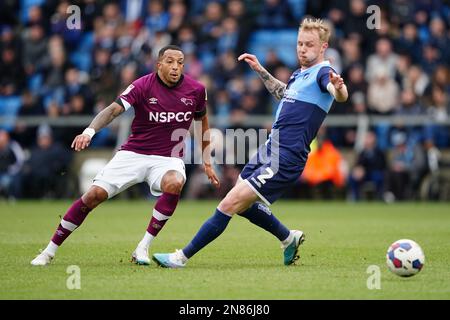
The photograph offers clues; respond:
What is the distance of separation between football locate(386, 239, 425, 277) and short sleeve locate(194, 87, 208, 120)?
295 cm

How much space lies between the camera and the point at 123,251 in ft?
39.7

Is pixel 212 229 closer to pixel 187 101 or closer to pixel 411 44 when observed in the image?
pixel 187 101

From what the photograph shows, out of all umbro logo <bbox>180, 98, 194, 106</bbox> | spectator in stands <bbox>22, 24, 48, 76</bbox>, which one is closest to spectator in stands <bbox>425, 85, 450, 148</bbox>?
spectator in stands <bbox>22, 24, 48, 76</bbox>

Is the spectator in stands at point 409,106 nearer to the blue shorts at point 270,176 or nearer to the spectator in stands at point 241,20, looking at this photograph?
the spectator in stands at point 241,20

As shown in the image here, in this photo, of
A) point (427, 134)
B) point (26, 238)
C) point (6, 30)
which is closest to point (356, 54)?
point (427, 134)

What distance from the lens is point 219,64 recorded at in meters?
24.3

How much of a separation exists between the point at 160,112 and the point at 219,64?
13518 mm

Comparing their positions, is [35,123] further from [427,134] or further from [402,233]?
[402,233]

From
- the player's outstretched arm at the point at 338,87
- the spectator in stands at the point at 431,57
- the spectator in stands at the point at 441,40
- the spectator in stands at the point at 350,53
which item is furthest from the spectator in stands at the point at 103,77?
the player's outstretched arm at the point at 338,87

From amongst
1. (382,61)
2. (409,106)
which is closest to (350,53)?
(382,61)

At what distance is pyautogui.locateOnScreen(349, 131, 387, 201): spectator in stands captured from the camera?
2275cm

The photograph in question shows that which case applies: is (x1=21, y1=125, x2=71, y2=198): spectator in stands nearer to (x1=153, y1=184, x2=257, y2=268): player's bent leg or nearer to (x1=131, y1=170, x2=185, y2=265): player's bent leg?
(x1=131, y1=170, x2=185, y2=265): player's bent leg

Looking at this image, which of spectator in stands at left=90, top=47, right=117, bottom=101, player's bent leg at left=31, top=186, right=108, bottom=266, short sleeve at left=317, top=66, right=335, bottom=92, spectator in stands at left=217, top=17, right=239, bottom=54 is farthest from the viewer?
spectator in stands at left=217, top=17, right=239, bottom=54

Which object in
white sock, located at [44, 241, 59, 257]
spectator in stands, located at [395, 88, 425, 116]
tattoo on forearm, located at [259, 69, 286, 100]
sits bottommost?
white sock, located at [44, 241, 59, 257]
